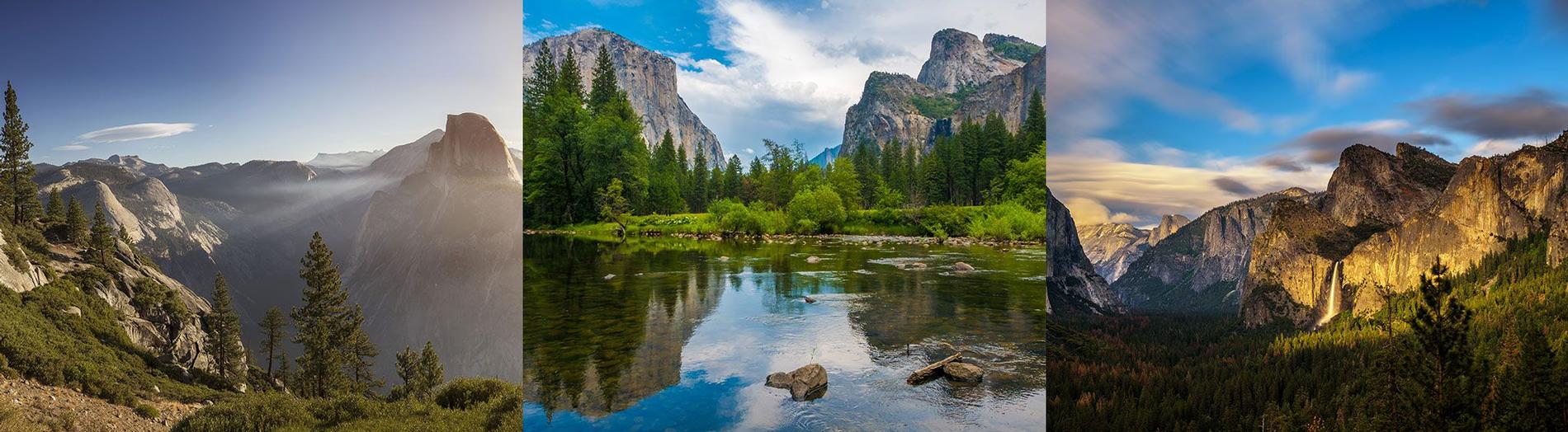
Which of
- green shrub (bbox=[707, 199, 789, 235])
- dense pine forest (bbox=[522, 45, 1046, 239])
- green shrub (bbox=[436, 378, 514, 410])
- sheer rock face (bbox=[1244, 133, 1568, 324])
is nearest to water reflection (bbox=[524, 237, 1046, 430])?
green shrub (bbox=[707, 199, 789, 235])

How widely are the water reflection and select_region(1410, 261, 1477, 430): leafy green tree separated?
223cm

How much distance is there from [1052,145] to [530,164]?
516 centimetres

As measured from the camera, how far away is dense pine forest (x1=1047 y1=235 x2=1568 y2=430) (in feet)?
12.1

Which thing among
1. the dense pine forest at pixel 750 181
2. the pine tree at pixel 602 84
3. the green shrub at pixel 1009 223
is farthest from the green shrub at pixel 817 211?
the pine tree at pixel 602 84

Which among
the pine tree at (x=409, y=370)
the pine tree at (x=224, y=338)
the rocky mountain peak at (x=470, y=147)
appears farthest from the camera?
the rocky mountain peak at (x=470, y=147)

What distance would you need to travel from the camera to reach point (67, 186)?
14781 mm

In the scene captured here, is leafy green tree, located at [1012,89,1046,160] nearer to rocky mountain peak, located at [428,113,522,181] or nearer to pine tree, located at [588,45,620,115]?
pine tree, located at [588,45,620,115]

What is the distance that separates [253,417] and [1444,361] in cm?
1143

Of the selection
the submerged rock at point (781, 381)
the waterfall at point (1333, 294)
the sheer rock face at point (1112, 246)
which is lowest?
the submerged rock at point (781, 381)

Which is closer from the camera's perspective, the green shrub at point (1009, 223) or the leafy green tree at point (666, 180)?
the green shrub at point (1009, 223)

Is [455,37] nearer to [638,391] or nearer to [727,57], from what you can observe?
[727,57]

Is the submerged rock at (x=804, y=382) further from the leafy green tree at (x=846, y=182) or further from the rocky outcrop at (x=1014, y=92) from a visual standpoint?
the rocky outcrop at (x=1014, y=92)

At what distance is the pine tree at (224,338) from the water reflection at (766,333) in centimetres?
1598

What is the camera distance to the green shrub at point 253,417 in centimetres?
710
